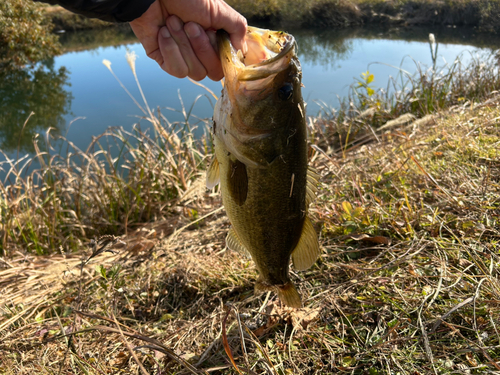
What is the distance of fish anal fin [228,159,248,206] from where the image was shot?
1.65 m

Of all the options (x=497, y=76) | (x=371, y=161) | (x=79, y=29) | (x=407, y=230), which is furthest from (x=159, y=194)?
(x=79, y=29)

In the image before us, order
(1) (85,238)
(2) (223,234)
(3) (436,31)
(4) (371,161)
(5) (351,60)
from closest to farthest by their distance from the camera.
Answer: (2) (223,234) → (4) (371,161) → (1) (85,238) → (5) (351,60) → (3) (436,31)

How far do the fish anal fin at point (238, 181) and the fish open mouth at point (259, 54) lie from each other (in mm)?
415

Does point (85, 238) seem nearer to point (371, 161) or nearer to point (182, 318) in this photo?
point (182, 318)

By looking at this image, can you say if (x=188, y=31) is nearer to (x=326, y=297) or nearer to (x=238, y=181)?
(x=238, y=181)

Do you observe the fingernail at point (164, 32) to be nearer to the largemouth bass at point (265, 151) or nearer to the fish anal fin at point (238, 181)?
the largemouth bass at point (265, 151)

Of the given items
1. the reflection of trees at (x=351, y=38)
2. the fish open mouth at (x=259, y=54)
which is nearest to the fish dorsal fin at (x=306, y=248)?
the fish open mouth at (x=259, y=54)

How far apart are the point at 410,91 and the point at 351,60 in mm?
8307

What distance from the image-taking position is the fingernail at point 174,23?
1.93m

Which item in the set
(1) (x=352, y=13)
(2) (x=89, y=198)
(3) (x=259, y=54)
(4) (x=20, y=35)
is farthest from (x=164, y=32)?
(1) (x=352, y=13)

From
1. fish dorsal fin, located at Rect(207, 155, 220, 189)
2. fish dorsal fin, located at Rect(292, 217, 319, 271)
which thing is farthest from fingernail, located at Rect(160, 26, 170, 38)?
fish dorsal fin, located at Rect(292, 217, 319, 271)

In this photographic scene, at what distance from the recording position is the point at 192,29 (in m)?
1.85

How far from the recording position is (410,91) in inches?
289

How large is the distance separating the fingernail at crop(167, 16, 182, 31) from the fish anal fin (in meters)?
0.93
